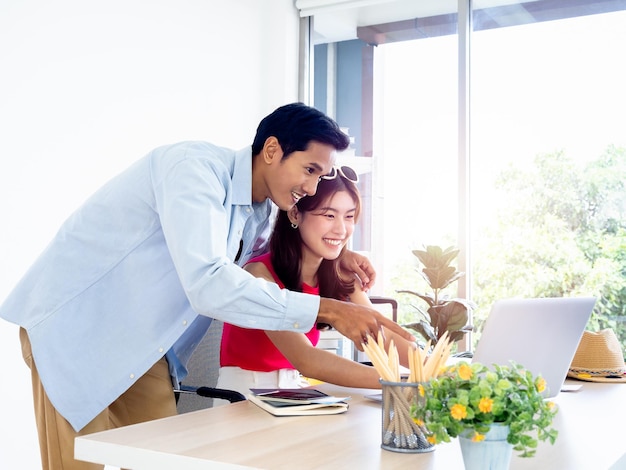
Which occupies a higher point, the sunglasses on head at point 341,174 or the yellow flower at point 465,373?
the sunglasses on head at point 341,174

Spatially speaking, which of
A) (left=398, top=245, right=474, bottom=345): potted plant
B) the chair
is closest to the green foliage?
(left=398, top=245, right=474, bottom=345): potted plant

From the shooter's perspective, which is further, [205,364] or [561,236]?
[561,236]

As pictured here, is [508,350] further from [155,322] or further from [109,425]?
[109,425]

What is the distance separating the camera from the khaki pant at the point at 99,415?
1.79m

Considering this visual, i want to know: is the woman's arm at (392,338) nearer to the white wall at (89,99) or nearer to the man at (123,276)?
the man at (123,276)

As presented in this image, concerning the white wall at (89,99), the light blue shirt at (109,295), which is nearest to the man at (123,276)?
the light blue shirt at (109,295)

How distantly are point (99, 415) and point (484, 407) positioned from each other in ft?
3.85

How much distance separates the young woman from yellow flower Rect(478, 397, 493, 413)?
0.97 meters

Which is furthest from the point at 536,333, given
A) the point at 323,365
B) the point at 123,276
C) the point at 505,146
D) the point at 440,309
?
the point at 505,146

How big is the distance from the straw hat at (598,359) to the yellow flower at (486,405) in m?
1.37

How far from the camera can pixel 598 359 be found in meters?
2.31

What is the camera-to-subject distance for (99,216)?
6.11ft

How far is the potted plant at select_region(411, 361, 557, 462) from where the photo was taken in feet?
3.29

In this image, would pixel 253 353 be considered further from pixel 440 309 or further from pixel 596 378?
pixel 440 309
